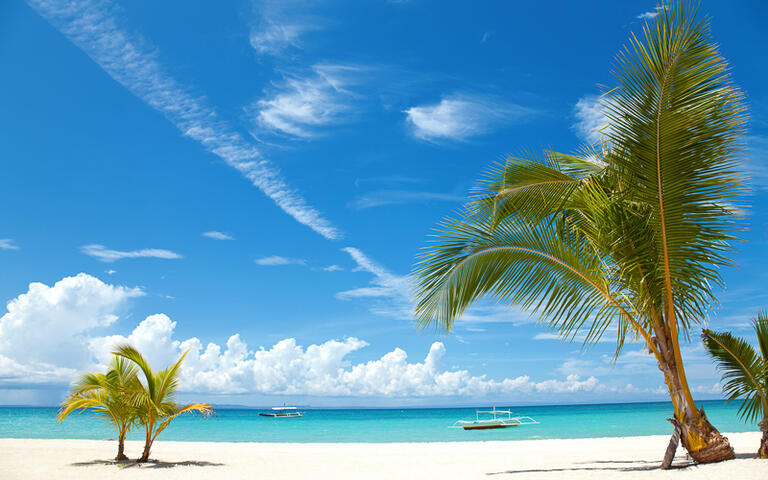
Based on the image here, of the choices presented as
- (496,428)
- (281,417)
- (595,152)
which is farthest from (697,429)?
(281,417)

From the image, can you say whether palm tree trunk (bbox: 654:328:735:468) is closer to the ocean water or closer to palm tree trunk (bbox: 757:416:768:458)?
palm tree trunk (bbox: 757:416:768:458)

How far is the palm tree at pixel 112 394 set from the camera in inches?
398

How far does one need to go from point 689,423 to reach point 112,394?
10.2 meters

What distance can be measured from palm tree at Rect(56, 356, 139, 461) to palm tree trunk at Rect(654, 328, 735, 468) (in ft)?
31.3

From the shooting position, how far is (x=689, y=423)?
20.6 ft

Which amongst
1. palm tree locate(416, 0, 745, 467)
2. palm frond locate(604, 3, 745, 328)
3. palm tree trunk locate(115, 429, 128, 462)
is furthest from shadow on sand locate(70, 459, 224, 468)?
palm frond locate(604, 3, 745, 328)

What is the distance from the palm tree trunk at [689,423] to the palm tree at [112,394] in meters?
9.54

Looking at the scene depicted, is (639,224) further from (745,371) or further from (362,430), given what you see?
(362,430)

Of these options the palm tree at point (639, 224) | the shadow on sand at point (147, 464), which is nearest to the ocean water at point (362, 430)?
the shadow on sand at point (147, 464)

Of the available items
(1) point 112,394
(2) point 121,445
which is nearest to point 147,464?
(2) point 121,445

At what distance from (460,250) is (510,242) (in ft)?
2.27

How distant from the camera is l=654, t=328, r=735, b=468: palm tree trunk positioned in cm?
625

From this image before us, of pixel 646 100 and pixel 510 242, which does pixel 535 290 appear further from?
pixel 646 100

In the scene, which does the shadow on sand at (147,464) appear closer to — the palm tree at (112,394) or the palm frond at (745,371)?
the palm tree at (112,394)
